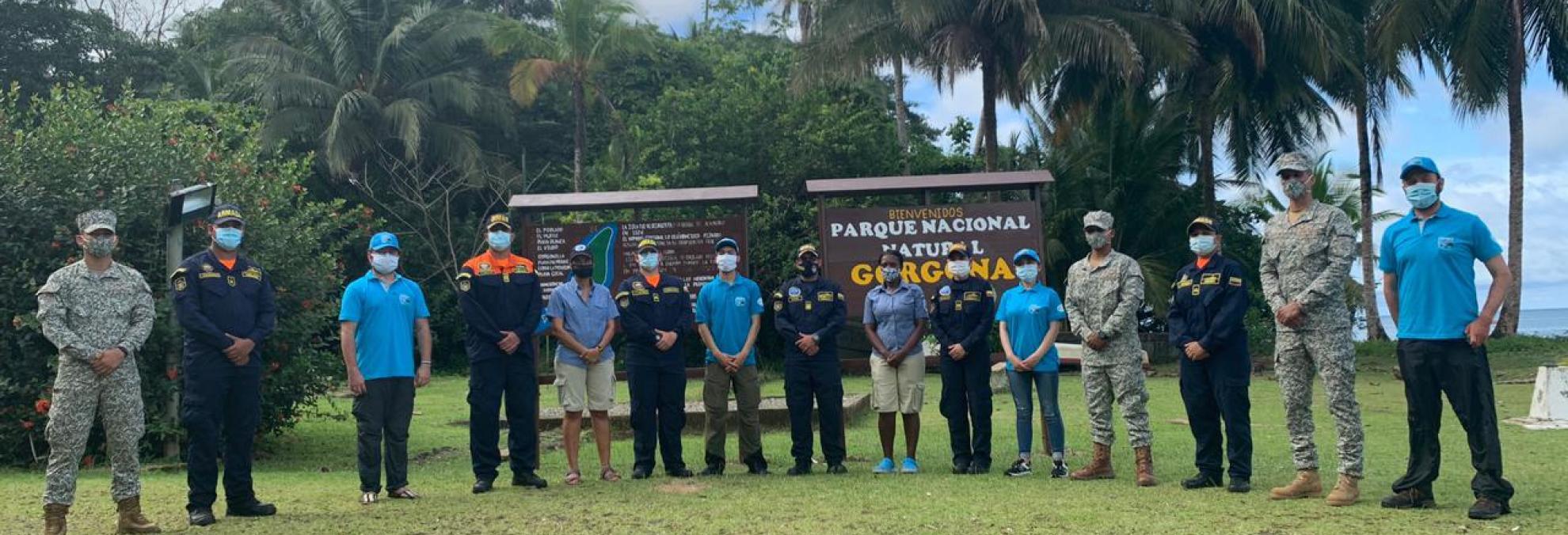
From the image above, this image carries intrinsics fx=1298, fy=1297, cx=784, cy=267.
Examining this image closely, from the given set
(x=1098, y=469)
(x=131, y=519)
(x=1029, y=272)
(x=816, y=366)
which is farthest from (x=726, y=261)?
(x=131, y=519)

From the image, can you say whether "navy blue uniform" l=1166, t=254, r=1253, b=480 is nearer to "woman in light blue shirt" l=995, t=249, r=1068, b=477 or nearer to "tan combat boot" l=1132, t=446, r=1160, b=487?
"tan combat boot" l=1132, t=446, r=1160, b=487

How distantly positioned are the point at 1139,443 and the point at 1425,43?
69.8ft

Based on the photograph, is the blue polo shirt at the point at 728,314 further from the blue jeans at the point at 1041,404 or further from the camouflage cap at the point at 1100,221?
the camouflage cap at the point at 1100,221

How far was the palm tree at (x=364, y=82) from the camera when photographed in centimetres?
2912

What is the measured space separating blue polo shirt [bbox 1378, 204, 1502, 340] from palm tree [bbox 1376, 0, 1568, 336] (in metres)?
19.2

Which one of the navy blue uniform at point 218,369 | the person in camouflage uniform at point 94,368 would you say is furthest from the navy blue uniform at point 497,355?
the person in camouflage uniform at point 94,368

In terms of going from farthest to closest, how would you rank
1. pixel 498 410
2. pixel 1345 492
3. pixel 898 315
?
1. pixel 898 315
2. pixel 498 410
3. pixel 1345 492

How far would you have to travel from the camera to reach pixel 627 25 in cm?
2869

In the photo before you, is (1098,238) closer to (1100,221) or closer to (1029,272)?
(1100,221)

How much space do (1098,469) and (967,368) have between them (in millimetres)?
1158

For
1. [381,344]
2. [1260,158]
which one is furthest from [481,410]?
[1260,158]

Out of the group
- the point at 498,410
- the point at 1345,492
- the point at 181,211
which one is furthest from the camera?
the point at 181,211

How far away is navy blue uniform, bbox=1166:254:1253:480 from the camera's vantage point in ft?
25.0

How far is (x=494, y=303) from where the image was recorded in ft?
27.6
